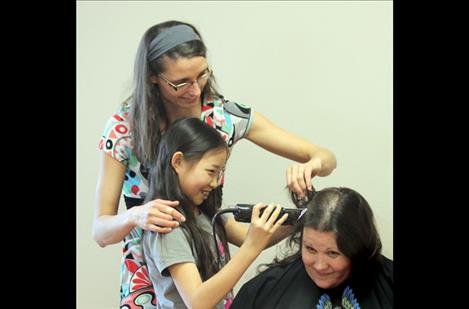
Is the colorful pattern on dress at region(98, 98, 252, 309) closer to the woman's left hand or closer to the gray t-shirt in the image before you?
the gray t-shirt

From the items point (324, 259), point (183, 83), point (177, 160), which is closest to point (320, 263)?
point (324, 259)

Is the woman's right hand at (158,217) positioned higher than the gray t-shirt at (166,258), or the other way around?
the woman's right hand at (158,217)

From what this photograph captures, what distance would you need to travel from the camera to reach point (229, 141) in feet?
4.49

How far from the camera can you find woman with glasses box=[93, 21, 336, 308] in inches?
50.7

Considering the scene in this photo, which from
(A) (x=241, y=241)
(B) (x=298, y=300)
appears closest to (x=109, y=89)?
(A) (x=241, y=241)

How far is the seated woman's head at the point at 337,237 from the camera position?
1221 mm

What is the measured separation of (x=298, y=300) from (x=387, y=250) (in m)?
0.23

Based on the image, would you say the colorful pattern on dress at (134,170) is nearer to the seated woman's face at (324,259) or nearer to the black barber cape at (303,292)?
the black barber cape at (303,292)

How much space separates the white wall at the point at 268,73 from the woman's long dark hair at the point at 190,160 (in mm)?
175

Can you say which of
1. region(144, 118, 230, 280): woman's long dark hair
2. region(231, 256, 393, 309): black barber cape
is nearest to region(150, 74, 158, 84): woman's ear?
region(144, 118, 230, 280): woman's long dark hair

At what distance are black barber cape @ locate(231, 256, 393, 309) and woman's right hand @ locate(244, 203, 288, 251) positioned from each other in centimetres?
15

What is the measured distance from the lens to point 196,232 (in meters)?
1.28

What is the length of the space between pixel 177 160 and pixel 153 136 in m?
0.09

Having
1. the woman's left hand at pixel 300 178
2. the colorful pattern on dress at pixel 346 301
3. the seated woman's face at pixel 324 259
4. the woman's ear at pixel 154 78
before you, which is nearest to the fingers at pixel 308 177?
the woman's left hand at pixel 300 178
